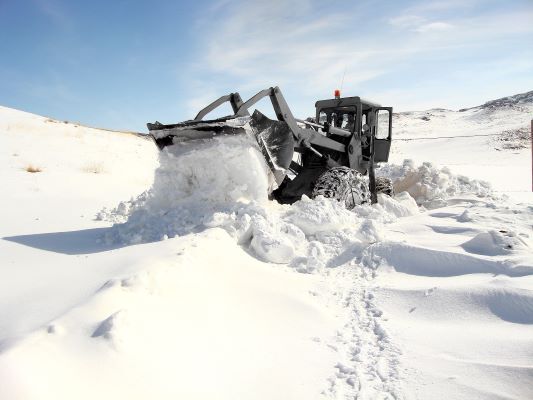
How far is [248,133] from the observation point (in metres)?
5.04

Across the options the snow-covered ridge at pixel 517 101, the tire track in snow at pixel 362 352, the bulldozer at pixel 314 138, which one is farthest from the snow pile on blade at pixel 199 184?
the snow-covered ridge at pixel 517 101

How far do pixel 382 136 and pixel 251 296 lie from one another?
6022 mm

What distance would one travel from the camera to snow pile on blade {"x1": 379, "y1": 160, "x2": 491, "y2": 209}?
817cm

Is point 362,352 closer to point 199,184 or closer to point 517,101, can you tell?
point 199,184

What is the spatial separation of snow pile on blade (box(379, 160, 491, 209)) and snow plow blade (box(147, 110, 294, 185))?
3690mm

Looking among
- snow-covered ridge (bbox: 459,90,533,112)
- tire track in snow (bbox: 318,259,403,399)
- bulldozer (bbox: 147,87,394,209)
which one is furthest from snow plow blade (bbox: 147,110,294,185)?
snow-covered ridge (bbox: 459,90,533,112)

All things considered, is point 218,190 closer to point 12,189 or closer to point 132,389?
point 132,389

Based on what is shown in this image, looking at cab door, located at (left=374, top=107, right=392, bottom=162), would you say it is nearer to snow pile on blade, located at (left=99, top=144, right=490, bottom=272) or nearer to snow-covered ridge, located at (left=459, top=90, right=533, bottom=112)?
snow pile on blade, located at (left=99, top=144, right=490, bottom=272)

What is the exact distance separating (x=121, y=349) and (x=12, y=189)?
24.1ft

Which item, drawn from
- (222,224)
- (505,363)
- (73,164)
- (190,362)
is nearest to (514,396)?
(505,363)

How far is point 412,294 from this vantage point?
3416 mm

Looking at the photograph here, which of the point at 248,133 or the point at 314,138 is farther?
the point at 314,138

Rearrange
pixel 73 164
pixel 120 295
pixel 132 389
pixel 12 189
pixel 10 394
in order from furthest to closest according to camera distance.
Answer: pixel 73 164 < pixel 12 189 < pixel 120 295 < pixel 132 389 < pixel 10 394

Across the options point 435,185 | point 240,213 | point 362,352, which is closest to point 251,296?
point 362,352
